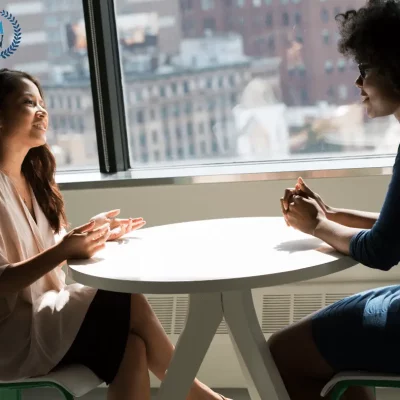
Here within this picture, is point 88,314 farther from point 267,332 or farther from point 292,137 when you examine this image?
point 292,137

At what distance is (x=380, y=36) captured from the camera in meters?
1.98

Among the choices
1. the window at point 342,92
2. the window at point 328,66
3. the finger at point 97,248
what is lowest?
the finger at point 97,248

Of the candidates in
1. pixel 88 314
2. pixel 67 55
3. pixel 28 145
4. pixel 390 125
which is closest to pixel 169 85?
pixel 67 55

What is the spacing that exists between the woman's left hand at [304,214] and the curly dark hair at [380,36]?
1.28ft

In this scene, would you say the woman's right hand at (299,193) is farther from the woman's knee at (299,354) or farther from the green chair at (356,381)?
the green chair at (356,381)

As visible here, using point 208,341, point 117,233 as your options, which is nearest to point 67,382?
point 208,341

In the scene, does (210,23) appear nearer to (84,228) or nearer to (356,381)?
(84,228)

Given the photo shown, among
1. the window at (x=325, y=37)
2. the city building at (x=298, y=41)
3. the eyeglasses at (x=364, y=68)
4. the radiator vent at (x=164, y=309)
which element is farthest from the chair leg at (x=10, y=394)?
the window at (x=325, y=37)

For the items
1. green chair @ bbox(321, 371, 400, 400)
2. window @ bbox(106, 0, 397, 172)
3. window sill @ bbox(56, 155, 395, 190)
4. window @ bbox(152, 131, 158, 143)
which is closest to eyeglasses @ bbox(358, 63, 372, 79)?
green chair @ bbox(321, 371, 400, 400)

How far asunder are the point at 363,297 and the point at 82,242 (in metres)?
0.77

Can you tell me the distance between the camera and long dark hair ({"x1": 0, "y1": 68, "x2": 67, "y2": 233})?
8.66ft

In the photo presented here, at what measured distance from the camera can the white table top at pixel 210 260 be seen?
183cm

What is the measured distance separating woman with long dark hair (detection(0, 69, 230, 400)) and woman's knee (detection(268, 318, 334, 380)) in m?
0.36

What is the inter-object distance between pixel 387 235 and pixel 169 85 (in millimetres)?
2096
